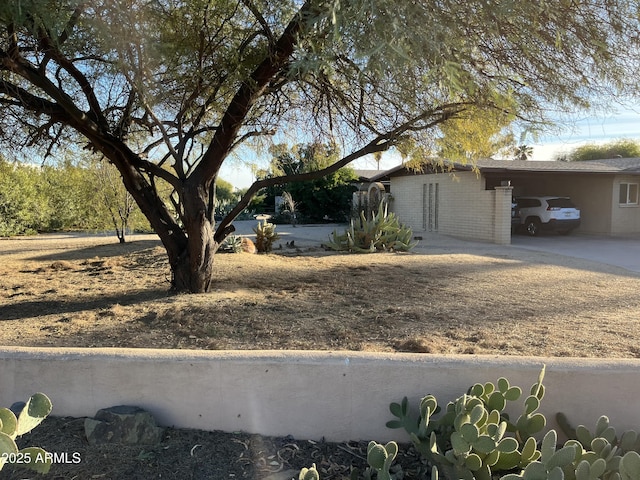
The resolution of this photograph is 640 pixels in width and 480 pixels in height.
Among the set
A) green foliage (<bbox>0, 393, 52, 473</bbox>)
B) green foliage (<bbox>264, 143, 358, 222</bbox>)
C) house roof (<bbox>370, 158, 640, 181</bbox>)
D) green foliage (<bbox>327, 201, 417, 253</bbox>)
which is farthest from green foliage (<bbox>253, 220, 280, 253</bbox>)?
green foliage (<bbox>264, 143, 358, 222</bbox>)

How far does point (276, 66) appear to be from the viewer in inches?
265

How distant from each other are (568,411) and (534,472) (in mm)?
1100

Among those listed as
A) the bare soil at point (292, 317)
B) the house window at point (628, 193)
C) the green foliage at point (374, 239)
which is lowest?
the bare soil at point (292, 317)

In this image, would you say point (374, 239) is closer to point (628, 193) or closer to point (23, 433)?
point (23, 433)

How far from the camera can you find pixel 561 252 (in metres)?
15.3

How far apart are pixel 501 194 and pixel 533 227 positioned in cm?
516

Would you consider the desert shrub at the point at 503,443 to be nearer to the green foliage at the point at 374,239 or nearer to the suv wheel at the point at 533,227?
the green foliage at the point at 374,239

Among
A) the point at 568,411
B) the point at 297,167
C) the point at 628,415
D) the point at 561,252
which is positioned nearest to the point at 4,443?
the point at 568,411

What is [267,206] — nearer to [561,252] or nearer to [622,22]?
[561,252]

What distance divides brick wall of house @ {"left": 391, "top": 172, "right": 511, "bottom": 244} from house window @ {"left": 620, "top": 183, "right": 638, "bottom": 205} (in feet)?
24.0

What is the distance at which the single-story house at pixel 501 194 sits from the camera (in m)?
18.6

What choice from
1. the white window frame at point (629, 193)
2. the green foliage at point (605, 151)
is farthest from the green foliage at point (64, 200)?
the green foliage at point (605, 151)

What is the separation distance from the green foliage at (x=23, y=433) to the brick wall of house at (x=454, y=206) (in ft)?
46.1

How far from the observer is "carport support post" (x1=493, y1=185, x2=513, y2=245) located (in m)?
17.8
